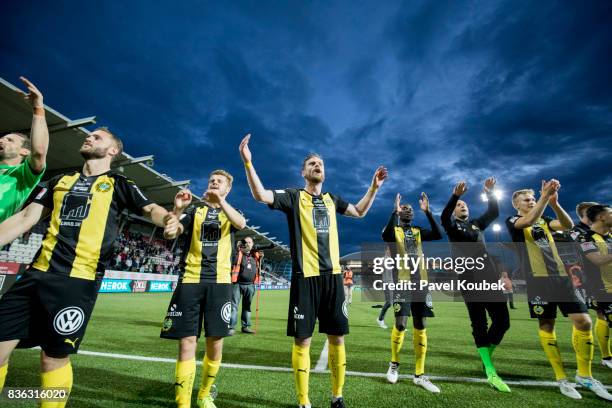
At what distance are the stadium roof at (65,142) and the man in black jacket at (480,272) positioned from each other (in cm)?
1215

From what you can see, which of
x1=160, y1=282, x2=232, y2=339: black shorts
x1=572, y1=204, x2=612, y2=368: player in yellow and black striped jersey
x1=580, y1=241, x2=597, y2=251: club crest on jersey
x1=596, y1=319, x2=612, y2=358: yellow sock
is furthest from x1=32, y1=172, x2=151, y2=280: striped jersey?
x1=596, y1=319, x2=612, y2=358: yellow sock

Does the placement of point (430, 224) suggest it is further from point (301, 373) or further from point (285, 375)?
point (285, 375)

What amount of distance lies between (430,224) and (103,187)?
4.55 metres

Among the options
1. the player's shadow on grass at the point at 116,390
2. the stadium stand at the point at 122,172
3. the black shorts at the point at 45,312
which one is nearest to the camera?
the black shorts at the point at 45,312

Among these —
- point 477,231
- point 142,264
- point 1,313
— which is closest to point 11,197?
point 1,313

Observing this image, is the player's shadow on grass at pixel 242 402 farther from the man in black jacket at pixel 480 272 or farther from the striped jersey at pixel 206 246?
the man in black jacket at pixel 480 272

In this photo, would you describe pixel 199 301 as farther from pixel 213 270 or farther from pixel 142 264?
pixel 142 264

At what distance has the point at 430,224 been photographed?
5.06 meters

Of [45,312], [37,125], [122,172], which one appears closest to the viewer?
[45,312]

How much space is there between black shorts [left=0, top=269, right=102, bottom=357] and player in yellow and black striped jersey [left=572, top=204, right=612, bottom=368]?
21.4 ft

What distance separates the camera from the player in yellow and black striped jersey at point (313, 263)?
3.30 meters

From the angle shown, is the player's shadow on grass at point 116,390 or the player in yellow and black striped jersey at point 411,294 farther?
the player in yellow and black striped jersey at point 411,294

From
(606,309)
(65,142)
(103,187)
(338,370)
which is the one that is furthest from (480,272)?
(65,142)

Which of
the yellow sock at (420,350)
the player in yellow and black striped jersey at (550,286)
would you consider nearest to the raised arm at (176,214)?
the yellow sock at (420,350)
